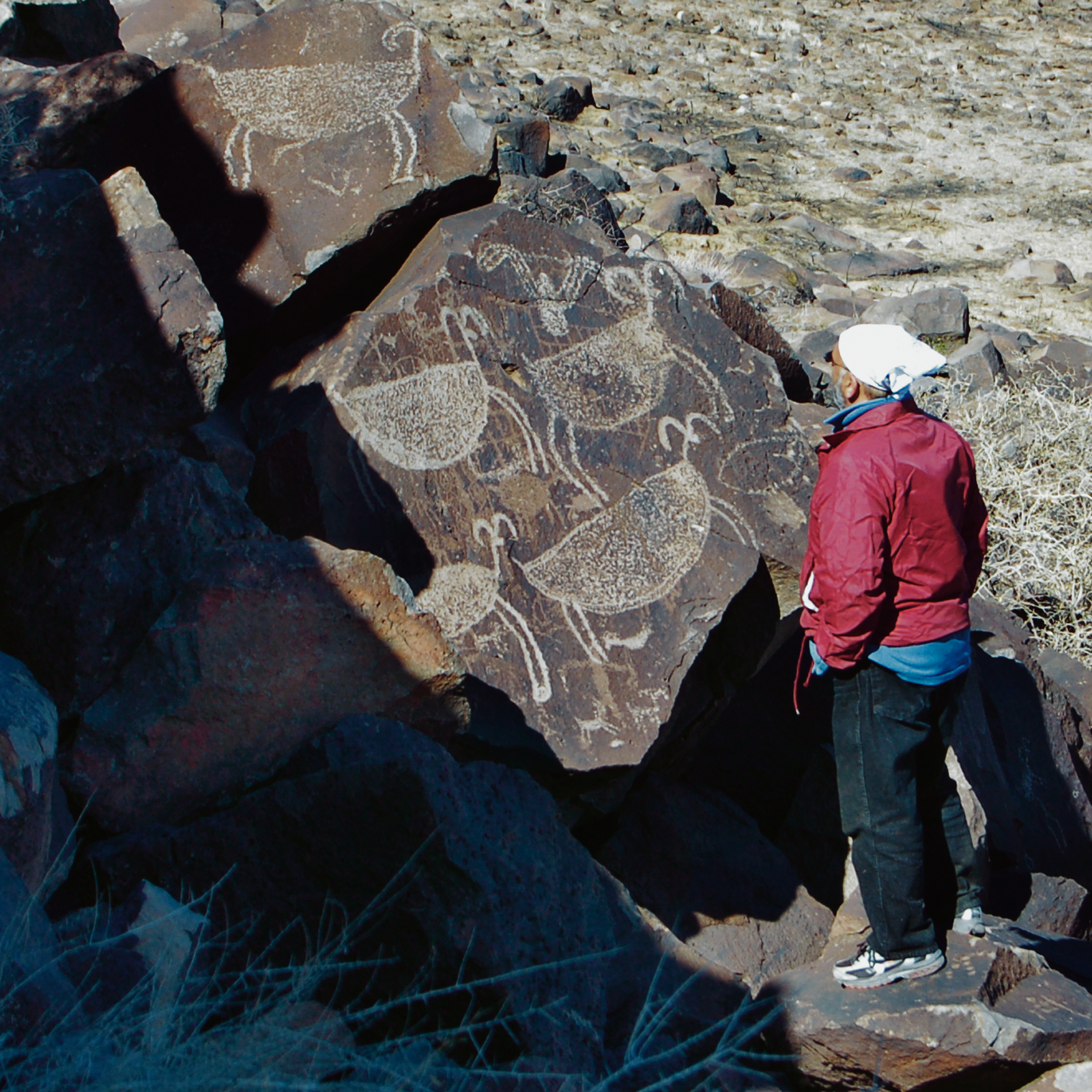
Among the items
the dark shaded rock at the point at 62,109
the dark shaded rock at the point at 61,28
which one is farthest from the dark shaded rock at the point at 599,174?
the dark shaded rock at the point at 62,109

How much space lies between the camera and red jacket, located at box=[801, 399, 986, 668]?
2.41m

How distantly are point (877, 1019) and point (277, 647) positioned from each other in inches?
59.9

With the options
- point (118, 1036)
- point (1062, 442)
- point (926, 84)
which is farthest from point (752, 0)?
point (118, 1036)

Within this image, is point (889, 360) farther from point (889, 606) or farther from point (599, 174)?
point (599, 174)

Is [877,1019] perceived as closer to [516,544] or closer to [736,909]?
[736,909]

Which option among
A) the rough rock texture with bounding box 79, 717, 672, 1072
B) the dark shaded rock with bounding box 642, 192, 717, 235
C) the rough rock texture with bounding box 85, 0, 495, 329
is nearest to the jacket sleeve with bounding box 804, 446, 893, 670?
the rough rock texture with bounding box 79, 717, 672, 1072

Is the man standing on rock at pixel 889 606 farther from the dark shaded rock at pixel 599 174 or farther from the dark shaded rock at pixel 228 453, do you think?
the dark shaded rock at pixel 599 174

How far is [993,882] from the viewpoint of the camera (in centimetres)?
336

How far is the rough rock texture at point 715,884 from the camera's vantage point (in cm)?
318

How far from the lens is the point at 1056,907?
3240 mm

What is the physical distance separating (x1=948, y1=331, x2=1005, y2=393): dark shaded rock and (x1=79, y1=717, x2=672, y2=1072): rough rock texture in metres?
4.31

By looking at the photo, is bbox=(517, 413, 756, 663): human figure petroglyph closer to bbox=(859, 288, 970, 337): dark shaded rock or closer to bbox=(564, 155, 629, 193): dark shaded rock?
bbox=(859, 288, 970, 337): dark shaded rock

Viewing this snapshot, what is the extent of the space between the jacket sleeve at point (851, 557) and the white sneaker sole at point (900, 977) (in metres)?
0.73

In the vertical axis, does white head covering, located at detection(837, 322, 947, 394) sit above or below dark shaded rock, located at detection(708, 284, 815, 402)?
above
